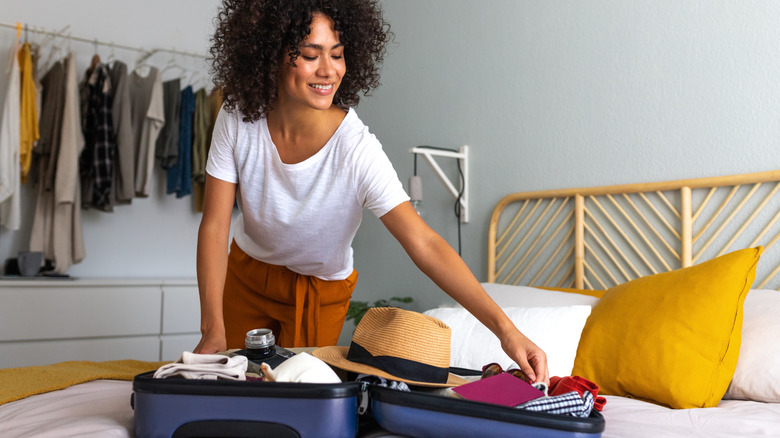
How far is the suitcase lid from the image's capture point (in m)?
0.77

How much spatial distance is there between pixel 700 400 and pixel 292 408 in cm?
106

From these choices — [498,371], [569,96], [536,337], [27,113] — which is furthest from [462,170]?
[27,113]

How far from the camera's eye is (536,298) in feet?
6.53

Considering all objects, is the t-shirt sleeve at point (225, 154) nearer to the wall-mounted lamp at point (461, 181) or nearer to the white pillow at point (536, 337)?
the white pillow at point (536, 337)

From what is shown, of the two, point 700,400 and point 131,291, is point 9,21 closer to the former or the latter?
point 131,291

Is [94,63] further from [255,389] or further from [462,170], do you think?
[255,389]

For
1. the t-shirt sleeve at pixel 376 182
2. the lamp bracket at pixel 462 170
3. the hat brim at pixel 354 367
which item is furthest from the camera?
the lamp bracket at pixel 462 170

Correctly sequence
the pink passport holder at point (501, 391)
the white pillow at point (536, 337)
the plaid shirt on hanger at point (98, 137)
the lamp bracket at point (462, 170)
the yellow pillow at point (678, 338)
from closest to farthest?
the pink passport holder at point (501, 391)
the yellow pillow at point (678, 338)
the white pillow at point (536, 337)
the lamp bracket at point (462, 170)
the plaid shirt on hanger at point (98, 137)

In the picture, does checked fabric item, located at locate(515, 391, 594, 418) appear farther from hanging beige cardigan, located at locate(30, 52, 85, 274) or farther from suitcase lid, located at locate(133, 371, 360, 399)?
hanging beige cardigan, located at locate(30, 52, 85, 274)

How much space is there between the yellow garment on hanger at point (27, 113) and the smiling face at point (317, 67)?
8.28 ft

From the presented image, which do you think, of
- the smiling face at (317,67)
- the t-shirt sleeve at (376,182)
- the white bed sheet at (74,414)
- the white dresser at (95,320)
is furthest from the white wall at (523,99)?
the white bed sheet at (74,414)

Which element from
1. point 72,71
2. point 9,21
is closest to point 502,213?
point 72,71

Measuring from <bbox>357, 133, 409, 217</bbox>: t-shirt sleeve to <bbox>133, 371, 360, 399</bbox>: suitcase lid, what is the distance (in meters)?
0.59

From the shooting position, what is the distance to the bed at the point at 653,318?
1.18m
